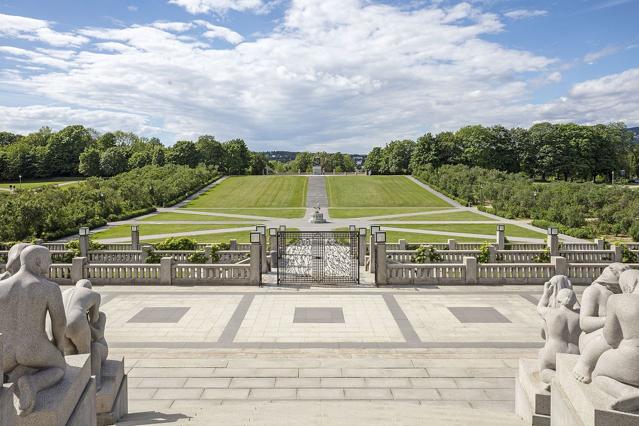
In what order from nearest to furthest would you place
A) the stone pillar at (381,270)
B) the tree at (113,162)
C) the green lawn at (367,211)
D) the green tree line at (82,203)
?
the stone pillar at (381,270), the green tree line at (82,203), the green lawn at (367,211), the tree at (113,162)

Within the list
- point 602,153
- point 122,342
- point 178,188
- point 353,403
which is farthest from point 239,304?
point 602,153

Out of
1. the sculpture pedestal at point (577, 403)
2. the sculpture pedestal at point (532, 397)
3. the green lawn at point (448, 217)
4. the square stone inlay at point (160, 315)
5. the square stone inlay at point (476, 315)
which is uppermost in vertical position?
the sculpture pedestal at point (577, 403)

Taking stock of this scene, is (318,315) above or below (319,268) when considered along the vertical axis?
below

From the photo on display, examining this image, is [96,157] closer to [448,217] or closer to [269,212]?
[269,212]

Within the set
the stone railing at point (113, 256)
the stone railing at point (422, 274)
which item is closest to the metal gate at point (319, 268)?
the stone railing at point (422, 274)

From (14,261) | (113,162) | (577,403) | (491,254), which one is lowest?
(491,254)

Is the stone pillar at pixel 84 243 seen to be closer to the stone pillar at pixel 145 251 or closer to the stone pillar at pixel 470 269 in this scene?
the stone pillar at pixel 145 251

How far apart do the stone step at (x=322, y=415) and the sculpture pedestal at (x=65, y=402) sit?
1.65m

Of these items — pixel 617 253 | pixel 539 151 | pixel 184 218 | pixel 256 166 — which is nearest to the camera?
pixel 617 253

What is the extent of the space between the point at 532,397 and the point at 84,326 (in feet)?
24.5

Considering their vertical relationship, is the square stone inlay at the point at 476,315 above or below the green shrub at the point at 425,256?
below

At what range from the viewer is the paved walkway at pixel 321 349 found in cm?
981

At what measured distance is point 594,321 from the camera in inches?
269

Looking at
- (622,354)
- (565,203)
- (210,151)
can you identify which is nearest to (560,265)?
(622,354)
